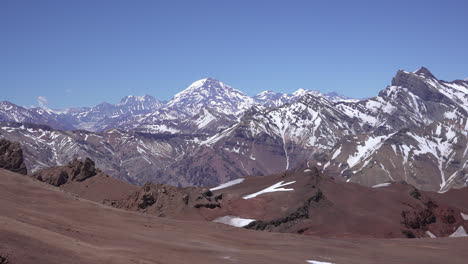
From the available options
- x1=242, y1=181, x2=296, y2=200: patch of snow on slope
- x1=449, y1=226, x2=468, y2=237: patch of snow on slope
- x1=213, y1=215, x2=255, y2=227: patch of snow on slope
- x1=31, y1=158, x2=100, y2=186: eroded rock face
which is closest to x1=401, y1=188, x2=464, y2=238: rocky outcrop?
x1=449, y1=226, x2=468, y2=237: patch of snow on slope

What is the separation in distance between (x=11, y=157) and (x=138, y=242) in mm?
68749

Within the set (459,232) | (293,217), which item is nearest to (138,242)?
(293,217)

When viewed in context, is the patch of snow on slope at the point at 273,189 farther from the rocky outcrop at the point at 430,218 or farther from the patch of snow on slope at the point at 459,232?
the patch of snow on slope at the point at 459,232

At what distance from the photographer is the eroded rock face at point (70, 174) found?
→ 361 ft

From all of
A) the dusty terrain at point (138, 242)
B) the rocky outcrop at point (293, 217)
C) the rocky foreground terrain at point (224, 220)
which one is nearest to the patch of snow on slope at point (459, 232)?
the rocky foreground terrain at point (224, 220)

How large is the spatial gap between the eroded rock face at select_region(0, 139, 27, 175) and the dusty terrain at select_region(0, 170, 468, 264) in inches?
1801

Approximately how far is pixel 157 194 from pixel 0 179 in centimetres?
3919

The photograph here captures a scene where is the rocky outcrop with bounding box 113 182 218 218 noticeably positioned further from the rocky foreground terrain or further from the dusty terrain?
the dusty terrain

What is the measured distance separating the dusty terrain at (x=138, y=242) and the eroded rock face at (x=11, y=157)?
150 feet

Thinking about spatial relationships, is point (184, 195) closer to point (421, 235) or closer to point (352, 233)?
point (352, 233)

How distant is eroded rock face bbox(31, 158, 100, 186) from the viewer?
110 m

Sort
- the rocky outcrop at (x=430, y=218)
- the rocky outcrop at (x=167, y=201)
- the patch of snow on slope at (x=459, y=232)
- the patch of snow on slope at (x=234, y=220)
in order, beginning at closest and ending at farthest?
the rocky outcrop at (x=167, y=201) < the patch of snow on slope at (x=234, y=220) < the rocky outcrop at (x=430, y=218) < the patch of snow on slope at (x=459, y=232)

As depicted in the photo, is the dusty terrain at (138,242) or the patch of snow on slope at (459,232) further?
the patch of snow on slope at (459,232)

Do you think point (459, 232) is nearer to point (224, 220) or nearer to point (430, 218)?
point (430, 218)
